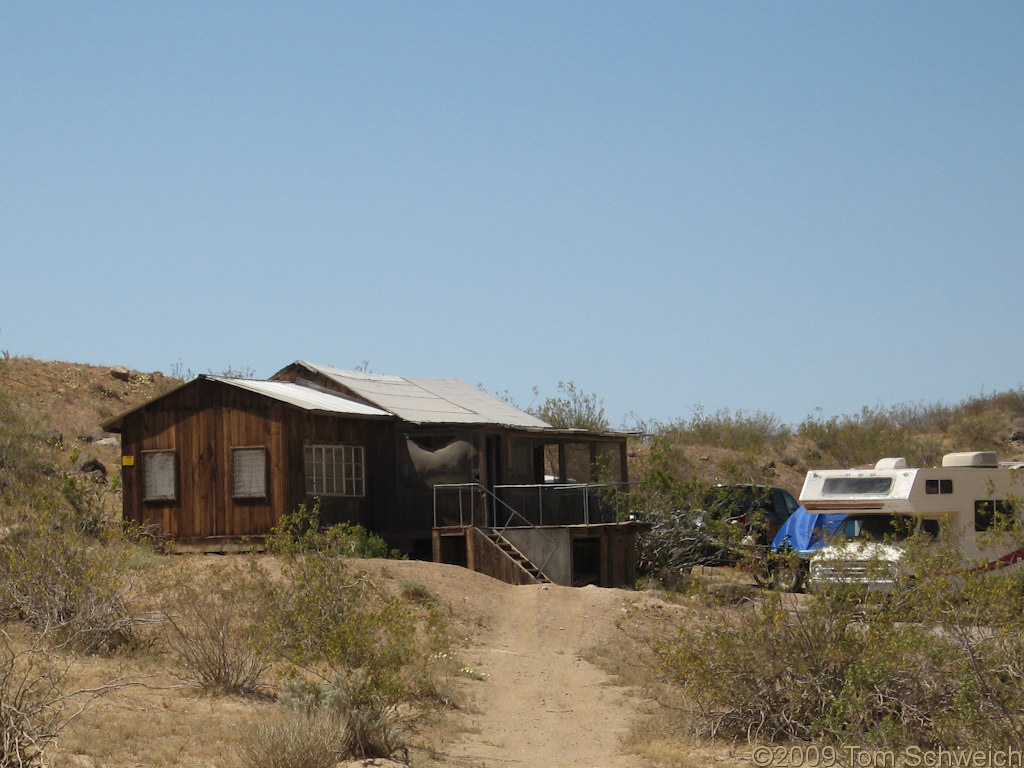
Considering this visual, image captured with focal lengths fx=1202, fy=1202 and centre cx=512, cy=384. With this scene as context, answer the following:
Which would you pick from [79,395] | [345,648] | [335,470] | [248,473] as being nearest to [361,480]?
[335,470]

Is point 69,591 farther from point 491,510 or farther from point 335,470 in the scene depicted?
point 491,510

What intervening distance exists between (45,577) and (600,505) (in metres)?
12.8

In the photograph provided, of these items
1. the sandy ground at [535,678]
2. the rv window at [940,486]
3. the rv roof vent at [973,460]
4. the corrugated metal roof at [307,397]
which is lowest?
the sandy ground at [535,678]

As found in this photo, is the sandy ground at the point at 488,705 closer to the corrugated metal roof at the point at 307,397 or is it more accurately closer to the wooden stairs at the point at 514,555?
the wooden stairs at the point at 514,555

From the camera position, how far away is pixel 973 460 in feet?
64.5

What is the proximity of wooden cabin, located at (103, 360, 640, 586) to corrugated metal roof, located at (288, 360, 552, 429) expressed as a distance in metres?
0.11

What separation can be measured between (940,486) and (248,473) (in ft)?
38.3

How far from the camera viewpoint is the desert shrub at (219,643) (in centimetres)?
1171

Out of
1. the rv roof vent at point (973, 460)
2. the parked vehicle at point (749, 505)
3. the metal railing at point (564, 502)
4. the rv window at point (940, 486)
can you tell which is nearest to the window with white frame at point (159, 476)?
the metal railing at point (564, 502)

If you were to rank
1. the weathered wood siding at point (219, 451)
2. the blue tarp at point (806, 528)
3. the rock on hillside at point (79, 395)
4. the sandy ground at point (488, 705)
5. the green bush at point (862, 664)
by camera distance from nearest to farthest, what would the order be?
the sandy ground at point (488, 705) → the green bush at point (862, 664) → the blue tarp at point (806, 528) → the weathered wood siding at point (219, 451) → the rock on hillside at point (79, 395)

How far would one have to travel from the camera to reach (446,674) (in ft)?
46.0

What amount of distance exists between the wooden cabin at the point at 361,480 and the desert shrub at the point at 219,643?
27.2ft

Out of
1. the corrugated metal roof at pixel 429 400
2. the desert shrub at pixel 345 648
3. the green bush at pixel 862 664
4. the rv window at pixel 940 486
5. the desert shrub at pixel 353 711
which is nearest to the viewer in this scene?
the green bush at pixel 862 664

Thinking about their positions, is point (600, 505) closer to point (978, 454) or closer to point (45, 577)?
point (978, 454)
